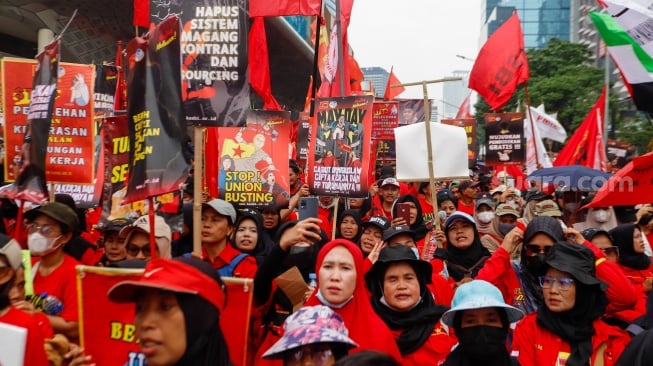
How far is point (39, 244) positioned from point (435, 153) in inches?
157

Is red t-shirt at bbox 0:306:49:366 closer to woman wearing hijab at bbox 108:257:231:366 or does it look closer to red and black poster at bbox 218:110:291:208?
woman wearing hijab at bbox 108:257:231:366

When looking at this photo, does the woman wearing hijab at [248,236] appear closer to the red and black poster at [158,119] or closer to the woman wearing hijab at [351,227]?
the woman wearing hijab at [351,227]

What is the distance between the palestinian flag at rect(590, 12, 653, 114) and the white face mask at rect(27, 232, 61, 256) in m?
3.78

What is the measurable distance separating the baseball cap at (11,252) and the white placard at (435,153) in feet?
14.3

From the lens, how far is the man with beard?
277 cm

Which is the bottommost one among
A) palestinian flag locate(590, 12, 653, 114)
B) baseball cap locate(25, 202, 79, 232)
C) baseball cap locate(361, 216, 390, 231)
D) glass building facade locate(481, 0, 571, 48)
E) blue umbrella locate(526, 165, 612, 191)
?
baseball cap locate(361, 216, 390, 231)

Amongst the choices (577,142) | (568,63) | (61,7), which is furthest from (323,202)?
(568,63)

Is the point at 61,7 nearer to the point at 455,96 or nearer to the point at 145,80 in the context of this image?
the point at 145,80

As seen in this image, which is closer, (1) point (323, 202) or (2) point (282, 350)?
(2) point (282, 350)

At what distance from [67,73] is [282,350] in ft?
14.0

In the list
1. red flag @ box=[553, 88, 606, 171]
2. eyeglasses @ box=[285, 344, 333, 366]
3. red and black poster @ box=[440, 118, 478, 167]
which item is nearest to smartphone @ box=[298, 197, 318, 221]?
eyeglasses @ box=[285, 344, 333, 366]

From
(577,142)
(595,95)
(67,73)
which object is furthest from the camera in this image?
(595,95)

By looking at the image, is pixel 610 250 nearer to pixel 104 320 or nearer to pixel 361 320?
pixel 361 320

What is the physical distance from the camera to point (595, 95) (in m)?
38.8
